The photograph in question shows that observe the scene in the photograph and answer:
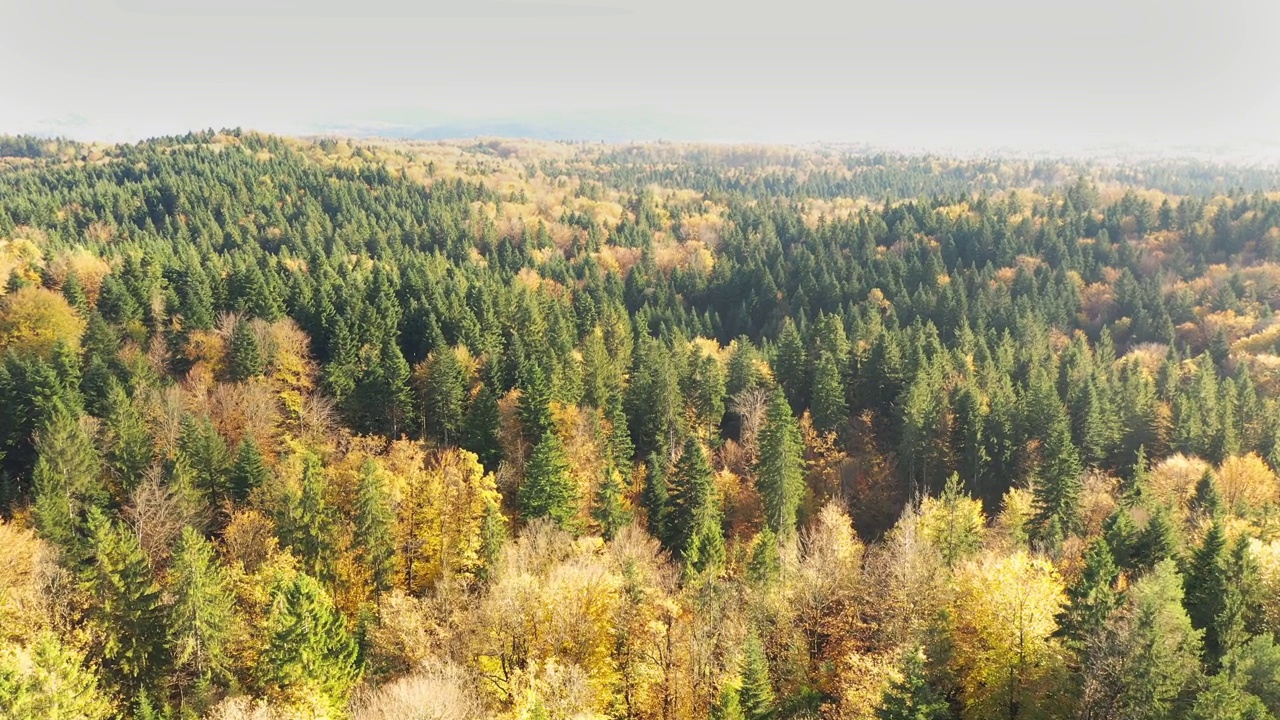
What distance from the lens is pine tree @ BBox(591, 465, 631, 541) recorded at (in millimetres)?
55438

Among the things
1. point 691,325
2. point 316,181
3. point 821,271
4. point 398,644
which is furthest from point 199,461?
point 316,181

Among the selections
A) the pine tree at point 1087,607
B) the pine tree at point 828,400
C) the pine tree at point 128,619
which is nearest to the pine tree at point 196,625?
the pine tree at point 128,619

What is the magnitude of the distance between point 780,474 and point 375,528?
3353cm

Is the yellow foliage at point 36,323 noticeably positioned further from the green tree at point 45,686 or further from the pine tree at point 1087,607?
the pine tree at point 1087,607

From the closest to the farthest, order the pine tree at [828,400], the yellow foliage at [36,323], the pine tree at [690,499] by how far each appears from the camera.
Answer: the pine tree at [690,499] → the yellow foliage at [36,323] → the pine tree at [828,400]

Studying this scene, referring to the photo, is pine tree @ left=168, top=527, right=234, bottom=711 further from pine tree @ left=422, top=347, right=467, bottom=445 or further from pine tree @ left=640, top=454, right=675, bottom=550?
pine tree @ left=640, top=454, right=675, bottom=550

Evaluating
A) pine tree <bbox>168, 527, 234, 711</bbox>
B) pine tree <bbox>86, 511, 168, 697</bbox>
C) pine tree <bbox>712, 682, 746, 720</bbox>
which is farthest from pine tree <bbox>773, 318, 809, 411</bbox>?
pine tree <bbox>86, 511, 168, 697</bbox>

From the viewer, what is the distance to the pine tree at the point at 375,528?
47.4m

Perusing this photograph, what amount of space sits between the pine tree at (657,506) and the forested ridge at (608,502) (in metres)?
0.25

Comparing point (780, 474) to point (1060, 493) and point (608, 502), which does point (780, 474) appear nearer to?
point (608, 502)

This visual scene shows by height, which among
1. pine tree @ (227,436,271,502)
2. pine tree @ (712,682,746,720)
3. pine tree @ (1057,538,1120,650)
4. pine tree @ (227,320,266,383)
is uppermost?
pine tree @ (227,320,266,383)

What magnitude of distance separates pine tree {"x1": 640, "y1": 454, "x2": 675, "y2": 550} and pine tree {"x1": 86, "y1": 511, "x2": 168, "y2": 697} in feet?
112

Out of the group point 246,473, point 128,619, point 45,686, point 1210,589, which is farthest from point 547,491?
point 1210,589

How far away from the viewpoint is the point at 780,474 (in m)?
61.8
